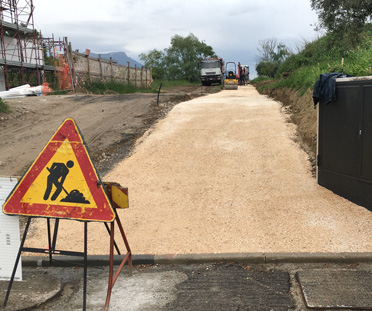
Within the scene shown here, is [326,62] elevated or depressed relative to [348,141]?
elevated

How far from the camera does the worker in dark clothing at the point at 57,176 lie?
392cm

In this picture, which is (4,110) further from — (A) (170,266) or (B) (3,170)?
(A) (170,266)

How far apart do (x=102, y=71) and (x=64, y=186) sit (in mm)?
25489

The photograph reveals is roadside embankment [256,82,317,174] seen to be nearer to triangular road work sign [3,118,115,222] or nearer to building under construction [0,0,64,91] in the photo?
triangular road work sign [3,118,115,222]

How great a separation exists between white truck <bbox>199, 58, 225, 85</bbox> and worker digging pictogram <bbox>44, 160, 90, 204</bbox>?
39565mm

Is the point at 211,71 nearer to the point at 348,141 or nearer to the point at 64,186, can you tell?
the point at 348,141

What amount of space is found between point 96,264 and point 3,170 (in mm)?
5349

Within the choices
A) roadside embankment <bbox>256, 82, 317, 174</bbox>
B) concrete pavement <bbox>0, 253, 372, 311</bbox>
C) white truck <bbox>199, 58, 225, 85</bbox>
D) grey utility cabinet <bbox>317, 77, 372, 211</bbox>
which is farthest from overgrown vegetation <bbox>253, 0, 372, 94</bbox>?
white truck <bbox>199, 58, 225, 85</bbox>

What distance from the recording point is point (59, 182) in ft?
12.9

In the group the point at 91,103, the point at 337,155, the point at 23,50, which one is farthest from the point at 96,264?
the point at 23,50

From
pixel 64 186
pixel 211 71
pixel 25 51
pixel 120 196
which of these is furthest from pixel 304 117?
pixel 211 71

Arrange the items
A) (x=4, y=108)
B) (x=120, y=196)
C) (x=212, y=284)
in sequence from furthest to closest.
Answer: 1. (x=4, y=108)
2. (x=212, y=284)
3. (x=120, y=196)

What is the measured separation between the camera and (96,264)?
517 cm

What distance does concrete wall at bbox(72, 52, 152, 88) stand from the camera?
24.7 metres
